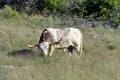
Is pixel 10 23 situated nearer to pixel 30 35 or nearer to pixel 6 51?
pixel 30 35

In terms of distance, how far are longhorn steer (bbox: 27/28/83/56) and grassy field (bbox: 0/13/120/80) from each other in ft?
0.88

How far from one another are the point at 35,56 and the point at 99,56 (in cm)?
213

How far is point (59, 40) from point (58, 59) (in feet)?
6.24

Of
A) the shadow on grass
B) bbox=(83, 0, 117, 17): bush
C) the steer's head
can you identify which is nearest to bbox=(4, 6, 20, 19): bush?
bbox=(83, 0, 117, 17): bush

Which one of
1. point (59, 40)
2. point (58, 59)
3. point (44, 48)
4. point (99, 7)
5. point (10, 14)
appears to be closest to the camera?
point (58, 59)

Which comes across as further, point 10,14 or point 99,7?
point 99,7

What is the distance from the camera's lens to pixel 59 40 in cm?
1523

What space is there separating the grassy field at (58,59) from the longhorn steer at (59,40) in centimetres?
27

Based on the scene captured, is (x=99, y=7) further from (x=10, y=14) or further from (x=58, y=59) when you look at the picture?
(x=58, y=59)

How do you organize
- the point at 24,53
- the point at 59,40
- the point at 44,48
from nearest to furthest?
the point at 44,48, the point at 24,53, the point at 59,40

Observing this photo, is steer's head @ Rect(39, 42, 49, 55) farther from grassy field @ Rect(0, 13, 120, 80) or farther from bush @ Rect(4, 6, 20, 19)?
bush @ Rect(4, 6, 20, 19)

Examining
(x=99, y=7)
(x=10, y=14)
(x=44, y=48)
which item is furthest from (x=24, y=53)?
(x=99, y=7)

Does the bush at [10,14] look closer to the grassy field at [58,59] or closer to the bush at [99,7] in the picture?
the grassy field at [58,59]

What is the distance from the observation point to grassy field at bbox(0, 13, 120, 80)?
11797 mm
